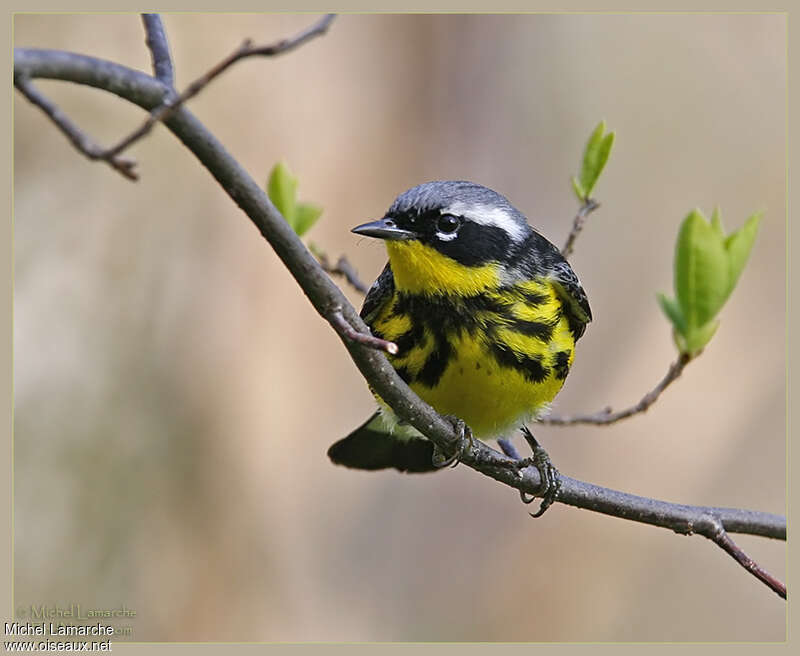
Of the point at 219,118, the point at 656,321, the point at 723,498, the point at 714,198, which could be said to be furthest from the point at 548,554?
the point at 219,118

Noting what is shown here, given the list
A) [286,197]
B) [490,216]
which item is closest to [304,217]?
[286,197]

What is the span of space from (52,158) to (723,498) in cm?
511

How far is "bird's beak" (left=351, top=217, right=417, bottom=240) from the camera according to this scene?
3260 millimetres

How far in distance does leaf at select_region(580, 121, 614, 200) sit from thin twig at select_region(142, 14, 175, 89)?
58.5 inches

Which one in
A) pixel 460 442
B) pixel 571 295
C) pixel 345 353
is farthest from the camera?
pixel 345 353

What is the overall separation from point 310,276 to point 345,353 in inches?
180

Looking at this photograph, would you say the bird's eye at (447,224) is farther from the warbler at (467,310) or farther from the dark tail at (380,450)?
the dark tail at (380,450)

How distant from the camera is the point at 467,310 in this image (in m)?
Answer: 3.40

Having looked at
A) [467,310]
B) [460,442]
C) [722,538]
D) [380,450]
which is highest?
[467,310]

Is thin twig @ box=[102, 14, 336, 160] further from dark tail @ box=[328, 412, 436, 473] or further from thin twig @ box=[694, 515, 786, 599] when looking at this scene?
dark tail @ box=[328, 412, 436, 473]

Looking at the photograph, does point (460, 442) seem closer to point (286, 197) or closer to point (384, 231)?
point (384, 231)

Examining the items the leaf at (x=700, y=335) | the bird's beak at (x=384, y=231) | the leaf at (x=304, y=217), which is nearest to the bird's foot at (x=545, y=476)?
the leaf at (x=700, y=335)

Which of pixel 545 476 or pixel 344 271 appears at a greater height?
pixel 344 271

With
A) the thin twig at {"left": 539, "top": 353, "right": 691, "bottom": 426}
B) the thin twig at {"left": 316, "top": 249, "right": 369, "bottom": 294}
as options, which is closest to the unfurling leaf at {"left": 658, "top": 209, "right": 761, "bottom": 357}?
the thin twig at {"left": 539, "top": 353, "right": 691, "bottom": 426}
